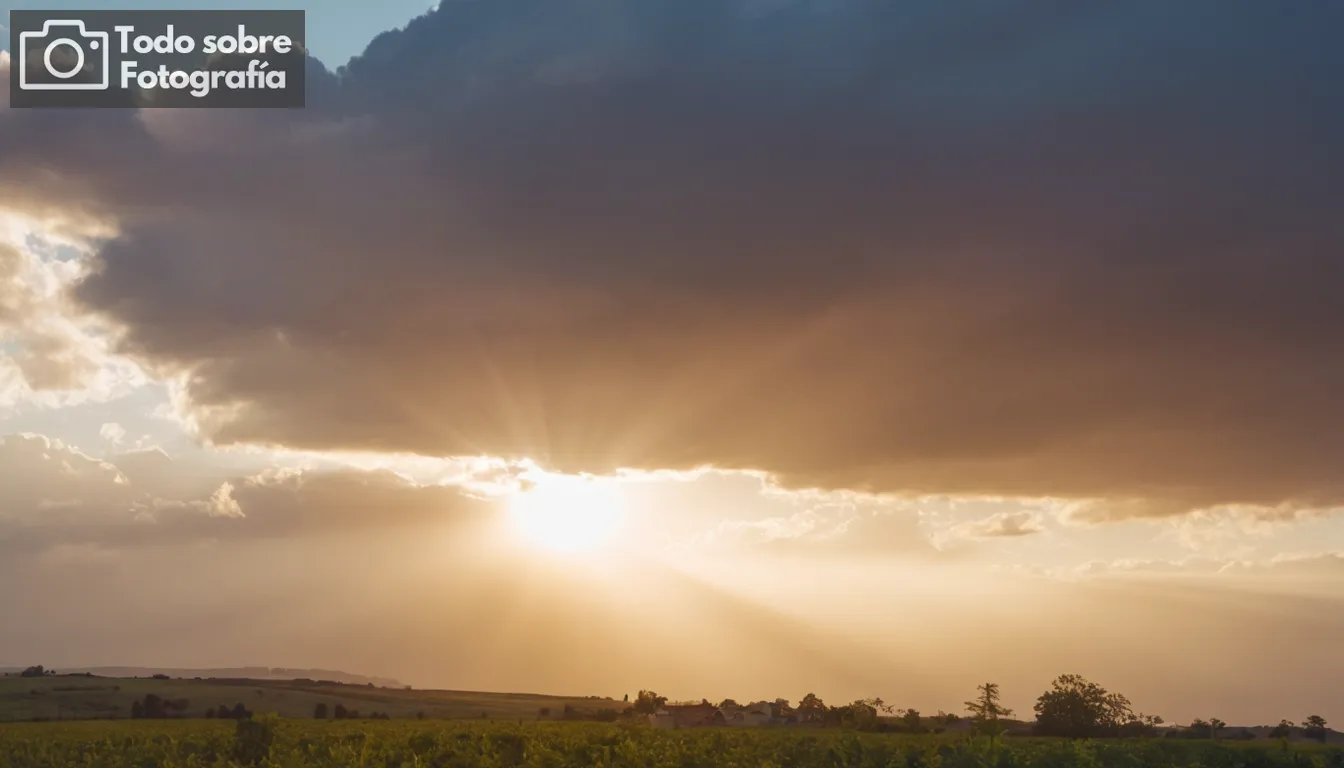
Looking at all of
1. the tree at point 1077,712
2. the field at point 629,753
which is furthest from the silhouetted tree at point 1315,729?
the field at point 629,753

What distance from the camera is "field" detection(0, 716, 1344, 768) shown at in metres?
33.1

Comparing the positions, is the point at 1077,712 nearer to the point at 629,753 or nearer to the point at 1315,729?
the point at 1315,729

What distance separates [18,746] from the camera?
56.0 m

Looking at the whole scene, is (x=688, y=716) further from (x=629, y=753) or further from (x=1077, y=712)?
(x=629, y=753)

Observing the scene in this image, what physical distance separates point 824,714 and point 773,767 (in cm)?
16339

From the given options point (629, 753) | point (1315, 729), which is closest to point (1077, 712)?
point (1315, 729)

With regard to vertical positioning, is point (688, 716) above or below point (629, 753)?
below

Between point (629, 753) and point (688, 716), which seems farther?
point (688, 716)

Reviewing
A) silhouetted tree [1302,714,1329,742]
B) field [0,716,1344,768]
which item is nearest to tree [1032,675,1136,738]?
silhouetted tree [1302,714,1329,742]

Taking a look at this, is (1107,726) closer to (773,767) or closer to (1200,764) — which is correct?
(1200,764)

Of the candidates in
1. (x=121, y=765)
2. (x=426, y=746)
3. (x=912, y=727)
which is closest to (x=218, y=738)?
(x=121, y=765)

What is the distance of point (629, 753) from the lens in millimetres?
35375

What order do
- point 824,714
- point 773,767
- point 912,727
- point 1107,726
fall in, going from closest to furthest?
point 773,767
point 912,727
point 1107,726
point 824,714

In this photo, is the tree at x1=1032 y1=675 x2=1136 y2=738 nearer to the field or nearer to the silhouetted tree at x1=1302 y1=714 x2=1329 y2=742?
the silhouetted tree at x1=1302 y1=714 x2=1329 y2=742
